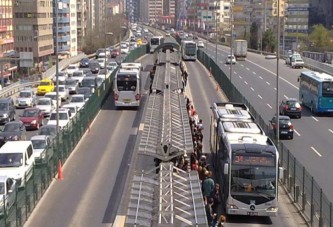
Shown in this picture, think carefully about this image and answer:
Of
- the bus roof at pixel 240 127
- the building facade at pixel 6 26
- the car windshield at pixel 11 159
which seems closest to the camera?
the bus roof at pixel 240 127

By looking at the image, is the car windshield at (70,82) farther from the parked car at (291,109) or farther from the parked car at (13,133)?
the parked car at (13,133)

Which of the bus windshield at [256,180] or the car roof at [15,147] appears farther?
the car roof at [15,147]

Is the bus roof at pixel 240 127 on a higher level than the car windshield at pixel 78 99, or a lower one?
higher

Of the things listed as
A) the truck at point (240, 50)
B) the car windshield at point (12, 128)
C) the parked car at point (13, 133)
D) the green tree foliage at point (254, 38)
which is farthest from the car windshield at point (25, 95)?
the green tree foliage at point (254, 38)

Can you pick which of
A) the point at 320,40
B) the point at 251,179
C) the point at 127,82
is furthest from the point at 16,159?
the point at 320,40

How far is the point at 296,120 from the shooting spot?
1815 inches

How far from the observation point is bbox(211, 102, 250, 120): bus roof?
92.1 ft

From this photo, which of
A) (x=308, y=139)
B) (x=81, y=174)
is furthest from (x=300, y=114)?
(x=81, y=174)

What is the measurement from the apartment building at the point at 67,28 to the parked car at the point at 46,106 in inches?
3480

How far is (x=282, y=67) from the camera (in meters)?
87.4

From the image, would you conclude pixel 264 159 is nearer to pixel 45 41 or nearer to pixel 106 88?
pixel 106 88

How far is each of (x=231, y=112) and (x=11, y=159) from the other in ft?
28.1

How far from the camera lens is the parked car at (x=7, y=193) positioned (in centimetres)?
1956

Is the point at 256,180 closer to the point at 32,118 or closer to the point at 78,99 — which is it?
the point at 32,118
